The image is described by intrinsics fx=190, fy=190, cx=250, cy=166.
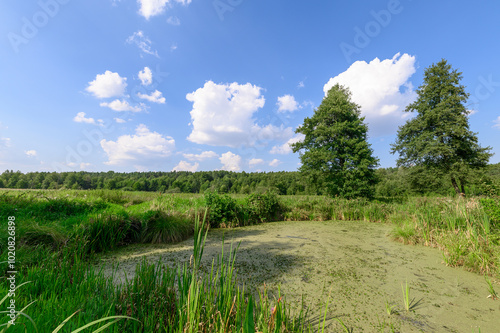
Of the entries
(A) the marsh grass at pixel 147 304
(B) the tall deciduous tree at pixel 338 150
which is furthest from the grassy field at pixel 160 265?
(B) the tall deciduous tree at pixel 338 150

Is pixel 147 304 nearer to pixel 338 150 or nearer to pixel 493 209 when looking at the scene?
pixel 493 209

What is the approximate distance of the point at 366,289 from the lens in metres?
2.60

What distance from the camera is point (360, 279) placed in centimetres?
288

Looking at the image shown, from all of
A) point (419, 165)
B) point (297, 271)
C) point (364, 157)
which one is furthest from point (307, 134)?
point (297, 271)

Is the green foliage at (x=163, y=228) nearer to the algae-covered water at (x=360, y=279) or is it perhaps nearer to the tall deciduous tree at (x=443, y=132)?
the algae-covered water at (x=360, y=279)

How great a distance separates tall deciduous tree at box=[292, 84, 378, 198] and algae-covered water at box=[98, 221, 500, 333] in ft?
23.7

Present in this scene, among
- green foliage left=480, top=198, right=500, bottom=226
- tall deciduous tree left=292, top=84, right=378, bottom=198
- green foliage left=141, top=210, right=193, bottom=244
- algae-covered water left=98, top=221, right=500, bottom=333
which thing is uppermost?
tall deciduous tree left=292, top=84, right=378, bottom=198

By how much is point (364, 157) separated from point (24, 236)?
46.3ft

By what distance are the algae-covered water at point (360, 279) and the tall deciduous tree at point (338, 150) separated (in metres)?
7.23

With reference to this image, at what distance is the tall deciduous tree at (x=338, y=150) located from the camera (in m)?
11.4

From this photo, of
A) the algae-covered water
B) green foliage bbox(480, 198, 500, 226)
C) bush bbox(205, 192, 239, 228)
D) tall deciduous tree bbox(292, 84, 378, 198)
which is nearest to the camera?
the algae-covered water

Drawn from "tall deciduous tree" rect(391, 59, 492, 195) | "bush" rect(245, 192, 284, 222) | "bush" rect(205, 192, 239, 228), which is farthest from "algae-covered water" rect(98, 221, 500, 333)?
"tall deciduous tree" rect(391, 59, 492, 195)

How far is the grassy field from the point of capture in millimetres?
1372

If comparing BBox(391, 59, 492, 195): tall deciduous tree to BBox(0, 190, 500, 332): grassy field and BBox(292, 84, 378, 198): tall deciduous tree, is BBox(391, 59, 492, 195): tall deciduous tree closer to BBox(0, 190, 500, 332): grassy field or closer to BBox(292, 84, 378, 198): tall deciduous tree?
BBox(292, 84, 378, 198): tall deciduous tree
